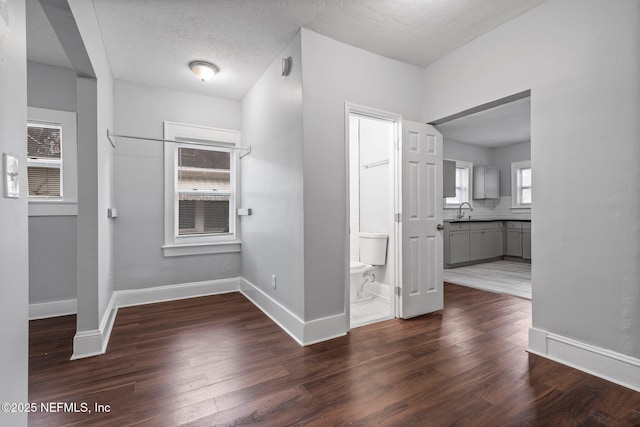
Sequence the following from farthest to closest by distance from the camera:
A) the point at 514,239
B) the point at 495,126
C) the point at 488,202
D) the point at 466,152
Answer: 1. the point at 488,202
2. the point at 466,152
3. the point at 514,239
4. the point at 495,126

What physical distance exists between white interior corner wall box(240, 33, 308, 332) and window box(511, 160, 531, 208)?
19.4ft

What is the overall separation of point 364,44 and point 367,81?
0.32 metres

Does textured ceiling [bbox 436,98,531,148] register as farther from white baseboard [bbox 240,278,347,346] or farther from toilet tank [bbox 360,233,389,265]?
white baseboard [bbox 240,278,347,346]

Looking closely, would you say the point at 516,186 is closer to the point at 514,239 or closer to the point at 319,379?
the point at 514,239

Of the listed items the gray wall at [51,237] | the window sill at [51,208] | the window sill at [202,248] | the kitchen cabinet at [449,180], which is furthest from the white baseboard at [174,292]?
the kitchen cabinet at [449,180]

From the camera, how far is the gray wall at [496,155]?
6395 millimetres

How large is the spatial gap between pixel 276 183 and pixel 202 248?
5.30ft

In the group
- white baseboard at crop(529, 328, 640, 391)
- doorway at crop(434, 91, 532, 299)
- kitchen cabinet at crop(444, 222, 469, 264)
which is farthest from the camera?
kitchen cabinet at crop(444, 222, 469, 264)

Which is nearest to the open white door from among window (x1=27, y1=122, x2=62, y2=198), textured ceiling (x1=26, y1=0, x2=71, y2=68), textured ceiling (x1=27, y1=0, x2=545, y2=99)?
textured ceiling (x1=27, y1=0, x2=545, y2=99)

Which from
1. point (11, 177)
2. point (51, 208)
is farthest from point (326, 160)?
point (51, 208)

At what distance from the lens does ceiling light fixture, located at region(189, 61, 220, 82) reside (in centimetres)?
301

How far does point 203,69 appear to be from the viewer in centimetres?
304

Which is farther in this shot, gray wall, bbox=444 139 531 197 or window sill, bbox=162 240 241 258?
gray wall, bbox=444 139 531 197

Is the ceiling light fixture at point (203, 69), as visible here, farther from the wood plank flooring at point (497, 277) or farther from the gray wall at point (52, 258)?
the wood plank flooring at point (497, 277)
